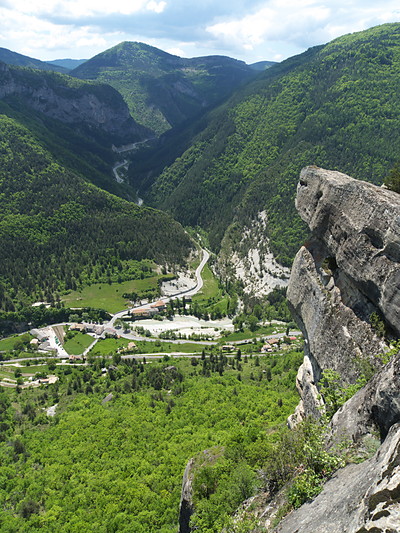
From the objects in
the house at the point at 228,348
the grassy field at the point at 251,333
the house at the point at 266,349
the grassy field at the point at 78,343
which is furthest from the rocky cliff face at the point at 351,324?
the grassy field at the point at 78,343

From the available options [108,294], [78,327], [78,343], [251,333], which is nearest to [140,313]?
[108,294]

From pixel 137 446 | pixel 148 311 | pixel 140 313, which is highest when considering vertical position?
pixel 137 446

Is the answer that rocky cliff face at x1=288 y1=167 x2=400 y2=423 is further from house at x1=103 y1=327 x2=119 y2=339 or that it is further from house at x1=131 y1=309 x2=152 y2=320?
house at x1=131 y1=309 x2=152 y2=320

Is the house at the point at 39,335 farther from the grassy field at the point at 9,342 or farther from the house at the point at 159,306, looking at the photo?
the house at the point at 159,306

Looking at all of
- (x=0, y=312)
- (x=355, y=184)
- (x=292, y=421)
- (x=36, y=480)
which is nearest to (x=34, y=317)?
(x=0, y=312)

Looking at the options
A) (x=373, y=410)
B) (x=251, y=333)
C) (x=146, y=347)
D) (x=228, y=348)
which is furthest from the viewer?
(x=251, y=333)

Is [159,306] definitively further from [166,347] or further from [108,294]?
[166,347]
